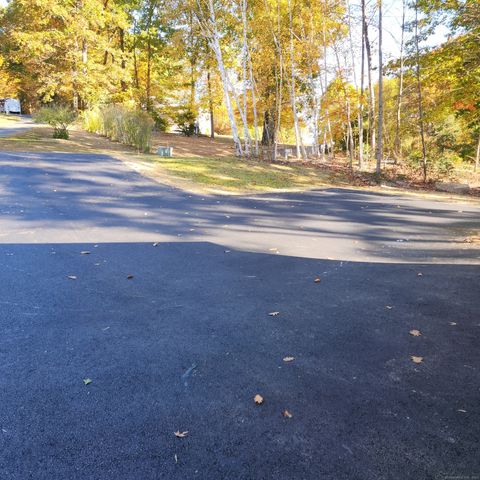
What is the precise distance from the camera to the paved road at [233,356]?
196cm

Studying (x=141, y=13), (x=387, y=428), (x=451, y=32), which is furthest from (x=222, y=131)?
(x=387, y=428)

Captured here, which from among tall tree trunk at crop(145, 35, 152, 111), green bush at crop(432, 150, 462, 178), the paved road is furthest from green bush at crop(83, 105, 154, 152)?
green bush at crop(432, 150, 462, 178)

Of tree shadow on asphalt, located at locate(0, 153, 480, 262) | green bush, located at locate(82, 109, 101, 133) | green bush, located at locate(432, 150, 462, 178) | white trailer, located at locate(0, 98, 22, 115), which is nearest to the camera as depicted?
tree shadow on asphalt, located at locate(0, 153, 480, 262)

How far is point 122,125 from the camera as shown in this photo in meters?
17.6

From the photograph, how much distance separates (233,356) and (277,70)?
2030 cm

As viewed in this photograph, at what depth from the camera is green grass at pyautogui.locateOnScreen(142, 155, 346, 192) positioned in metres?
A: 12.1

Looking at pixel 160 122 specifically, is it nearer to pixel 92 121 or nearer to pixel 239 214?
pixel 92 121

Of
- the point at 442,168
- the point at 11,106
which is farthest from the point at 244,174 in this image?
the point at 11,106

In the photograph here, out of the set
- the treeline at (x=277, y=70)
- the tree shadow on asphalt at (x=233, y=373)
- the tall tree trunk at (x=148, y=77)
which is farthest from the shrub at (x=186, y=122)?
the tree shadow on asphalt at (x=233, y=373)

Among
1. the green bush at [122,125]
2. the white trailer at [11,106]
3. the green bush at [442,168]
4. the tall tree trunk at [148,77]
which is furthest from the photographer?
the white trailer at [11,106]

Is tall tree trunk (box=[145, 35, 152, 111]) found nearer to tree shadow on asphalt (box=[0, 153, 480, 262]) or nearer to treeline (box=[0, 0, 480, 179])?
treeline (box=[0, 0, 480, 179])

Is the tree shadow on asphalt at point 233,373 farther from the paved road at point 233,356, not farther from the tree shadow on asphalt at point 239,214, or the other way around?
the tree shadow on asphalt at point 239,214

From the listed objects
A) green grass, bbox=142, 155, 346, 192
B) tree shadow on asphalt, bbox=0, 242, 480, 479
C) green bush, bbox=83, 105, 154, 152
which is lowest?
tree shadow on asphalt, bbox=0, 242, 480, 479

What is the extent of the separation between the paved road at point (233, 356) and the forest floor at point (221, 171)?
5.67 meters
